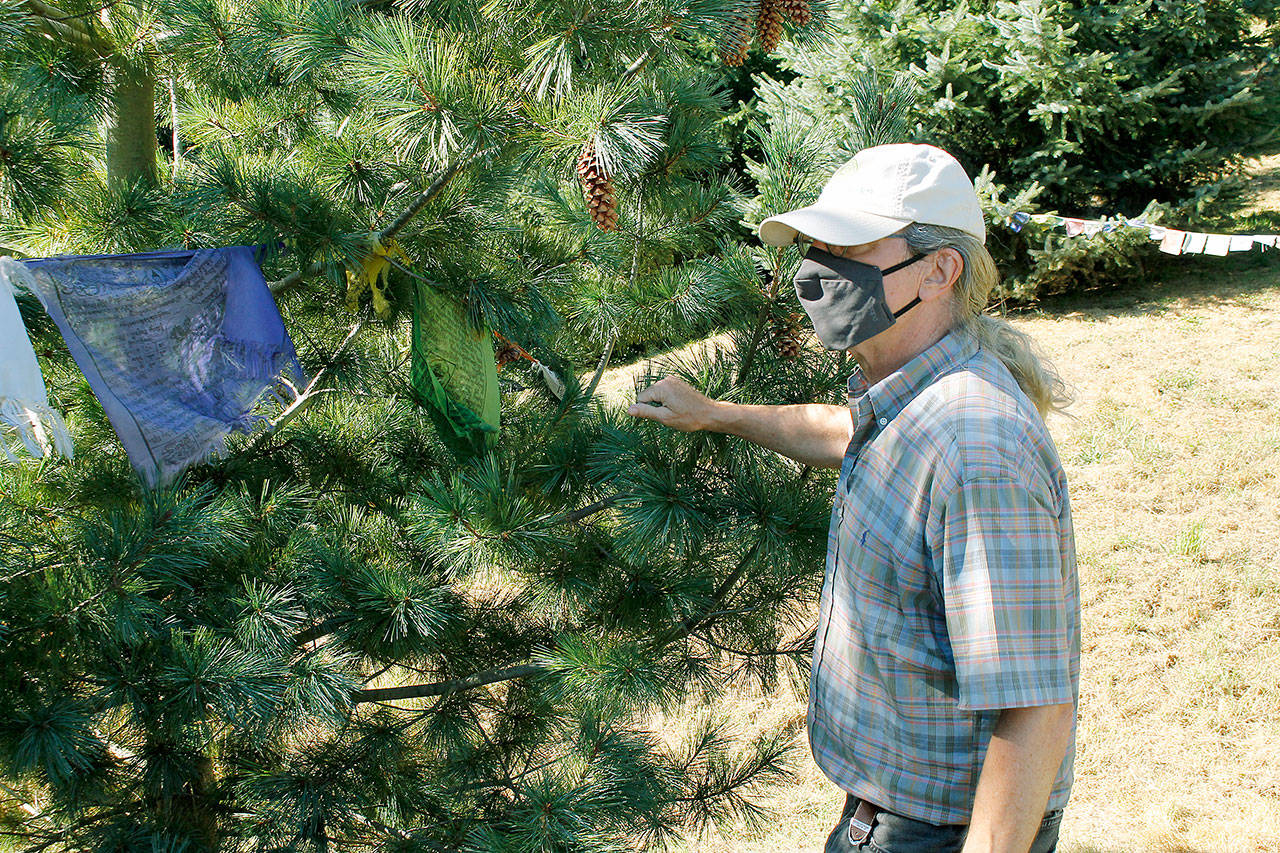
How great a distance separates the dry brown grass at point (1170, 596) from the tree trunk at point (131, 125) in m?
2.10

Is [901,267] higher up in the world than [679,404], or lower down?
higher up

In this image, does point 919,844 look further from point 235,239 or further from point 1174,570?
point 1174,570

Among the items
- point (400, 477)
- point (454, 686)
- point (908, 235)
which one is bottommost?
point (454, 686)

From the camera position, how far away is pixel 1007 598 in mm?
1274

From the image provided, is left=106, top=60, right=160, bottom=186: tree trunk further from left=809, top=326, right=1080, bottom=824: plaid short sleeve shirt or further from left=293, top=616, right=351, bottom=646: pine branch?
left=809, top=326, right=1080, bottom=824: plaid short sleeve shirt

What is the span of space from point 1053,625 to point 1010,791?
227 millimetres

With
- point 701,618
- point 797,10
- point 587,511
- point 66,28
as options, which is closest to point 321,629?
point 587,511

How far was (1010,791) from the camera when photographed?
4.19 ft

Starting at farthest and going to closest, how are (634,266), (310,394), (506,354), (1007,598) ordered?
(506,354) → (634,266) → (310,394) → (1007,598)

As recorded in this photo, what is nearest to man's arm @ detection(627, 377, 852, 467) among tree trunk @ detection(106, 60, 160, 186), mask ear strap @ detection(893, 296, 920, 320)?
mask ear strap @ detection(893, 296, 920, 320)

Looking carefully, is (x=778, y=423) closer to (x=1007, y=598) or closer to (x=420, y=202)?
(x=1007, y=598)

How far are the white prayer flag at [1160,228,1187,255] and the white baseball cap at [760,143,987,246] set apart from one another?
5.35m

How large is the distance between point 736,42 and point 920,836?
1.41 meters

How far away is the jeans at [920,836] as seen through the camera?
144 centimetres
